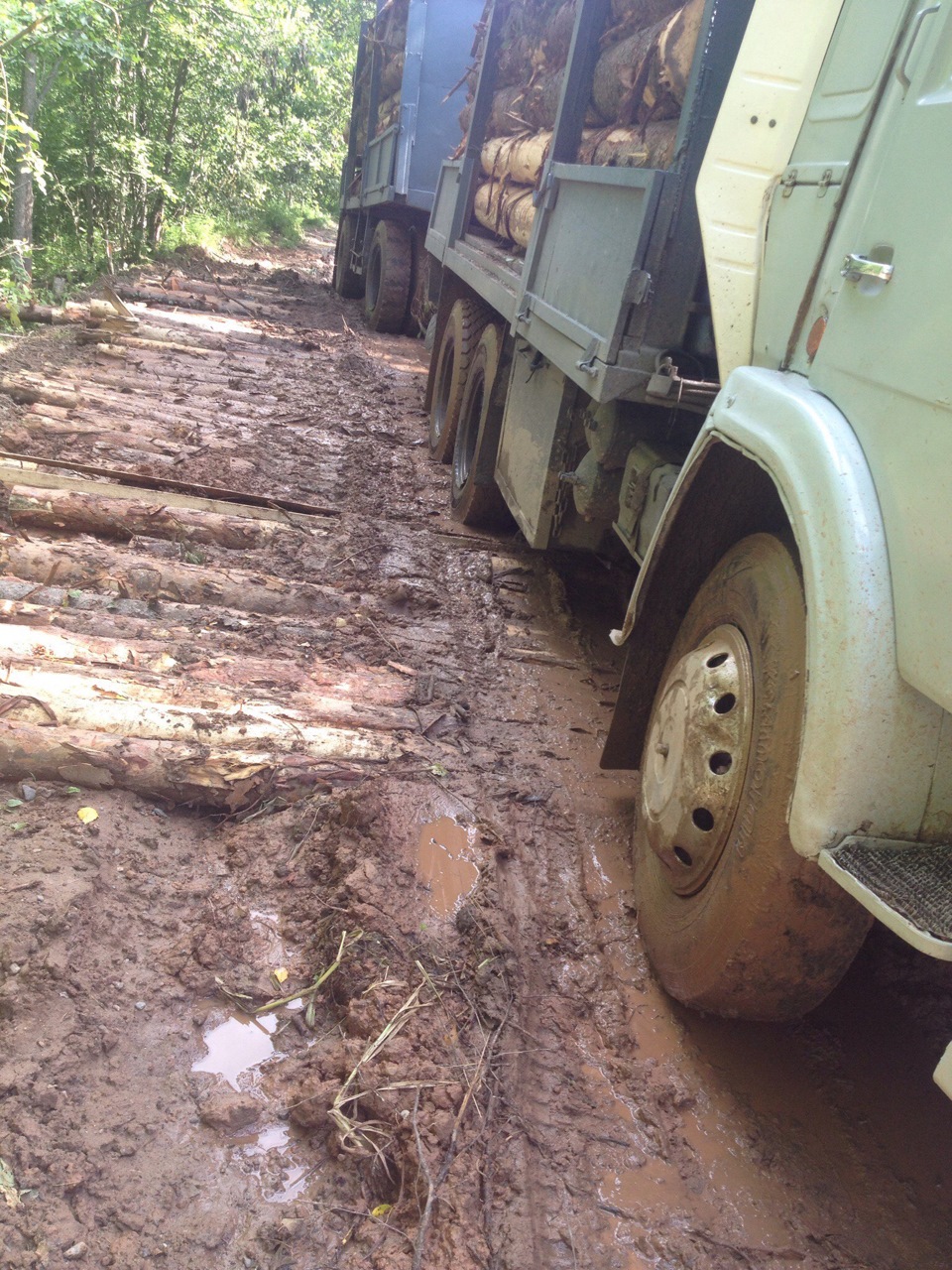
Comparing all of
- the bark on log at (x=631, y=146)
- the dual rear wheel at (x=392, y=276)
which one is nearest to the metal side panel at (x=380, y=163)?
the dual rear wheel at (x=392, y=276)

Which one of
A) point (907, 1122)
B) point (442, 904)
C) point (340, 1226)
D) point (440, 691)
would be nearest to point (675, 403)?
point (440, 691)

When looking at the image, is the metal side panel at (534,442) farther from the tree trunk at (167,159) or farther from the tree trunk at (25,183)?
the tree trunk at (167,159)

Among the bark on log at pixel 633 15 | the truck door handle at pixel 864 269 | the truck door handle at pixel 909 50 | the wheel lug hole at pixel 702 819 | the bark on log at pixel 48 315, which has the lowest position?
the bark on log at pixel 48 315

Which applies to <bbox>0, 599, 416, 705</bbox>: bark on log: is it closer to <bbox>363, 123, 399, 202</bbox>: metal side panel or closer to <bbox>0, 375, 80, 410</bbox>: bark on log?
<bbox>0, 375, 80, 410</bbox>: bark on log

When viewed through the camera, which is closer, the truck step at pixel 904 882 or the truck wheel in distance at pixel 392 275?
the truck step at pixel 904 882

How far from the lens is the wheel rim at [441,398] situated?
7.08 meters

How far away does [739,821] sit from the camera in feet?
6.64

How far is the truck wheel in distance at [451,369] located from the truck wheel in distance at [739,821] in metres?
4.31

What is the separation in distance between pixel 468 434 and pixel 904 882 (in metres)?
5.18

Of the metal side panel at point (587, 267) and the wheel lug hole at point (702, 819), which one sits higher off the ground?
the metal side panel at point (587, 267)

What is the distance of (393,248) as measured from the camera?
39.6ft

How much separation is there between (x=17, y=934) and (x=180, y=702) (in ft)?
3.23

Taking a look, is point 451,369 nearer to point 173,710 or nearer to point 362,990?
point 173,710

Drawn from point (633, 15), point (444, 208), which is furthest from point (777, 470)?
point (444, 208)
